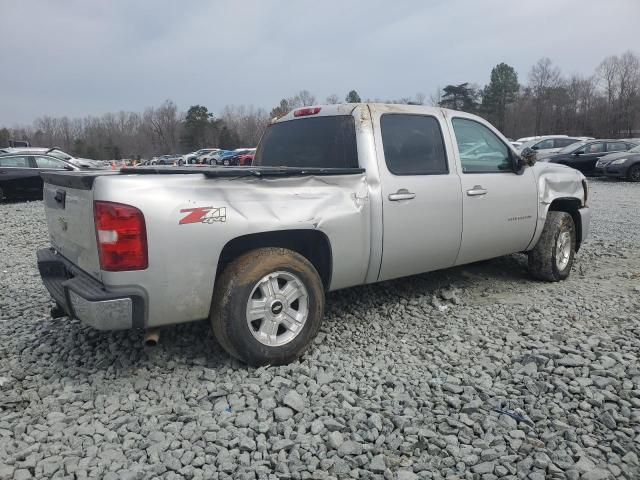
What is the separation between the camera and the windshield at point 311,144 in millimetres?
3994

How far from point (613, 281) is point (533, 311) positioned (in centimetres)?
160

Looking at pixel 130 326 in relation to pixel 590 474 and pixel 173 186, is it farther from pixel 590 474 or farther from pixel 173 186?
pixel 590 474

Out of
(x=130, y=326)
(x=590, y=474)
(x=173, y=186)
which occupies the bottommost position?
(x=590, y=474)

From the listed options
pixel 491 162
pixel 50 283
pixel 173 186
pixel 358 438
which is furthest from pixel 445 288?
pixel 50 283

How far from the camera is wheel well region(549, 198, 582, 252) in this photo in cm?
554

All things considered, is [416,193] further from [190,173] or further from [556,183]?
[556,183]

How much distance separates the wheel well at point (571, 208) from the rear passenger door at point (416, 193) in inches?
74.3

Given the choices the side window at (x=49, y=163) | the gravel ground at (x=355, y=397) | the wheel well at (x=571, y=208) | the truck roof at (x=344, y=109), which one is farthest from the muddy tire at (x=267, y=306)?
the side window at (x=49, y=163)

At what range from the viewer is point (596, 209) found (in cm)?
1118

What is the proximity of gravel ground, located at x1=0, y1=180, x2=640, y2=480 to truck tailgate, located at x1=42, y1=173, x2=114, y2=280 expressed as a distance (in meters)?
0.82

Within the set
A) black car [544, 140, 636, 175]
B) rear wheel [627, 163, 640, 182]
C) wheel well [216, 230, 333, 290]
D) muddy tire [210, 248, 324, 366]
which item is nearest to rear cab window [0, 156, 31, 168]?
wheel well [216, 230, 333, 290]

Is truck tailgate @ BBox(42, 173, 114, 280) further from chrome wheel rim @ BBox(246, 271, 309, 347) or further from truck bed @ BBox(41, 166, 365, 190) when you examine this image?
chrome wheel rim @ BBox(246, 271, 309, 347)

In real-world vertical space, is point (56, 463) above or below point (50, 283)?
below

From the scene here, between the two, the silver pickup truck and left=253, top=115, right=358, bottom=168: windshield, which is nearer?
the silver pickup truck
